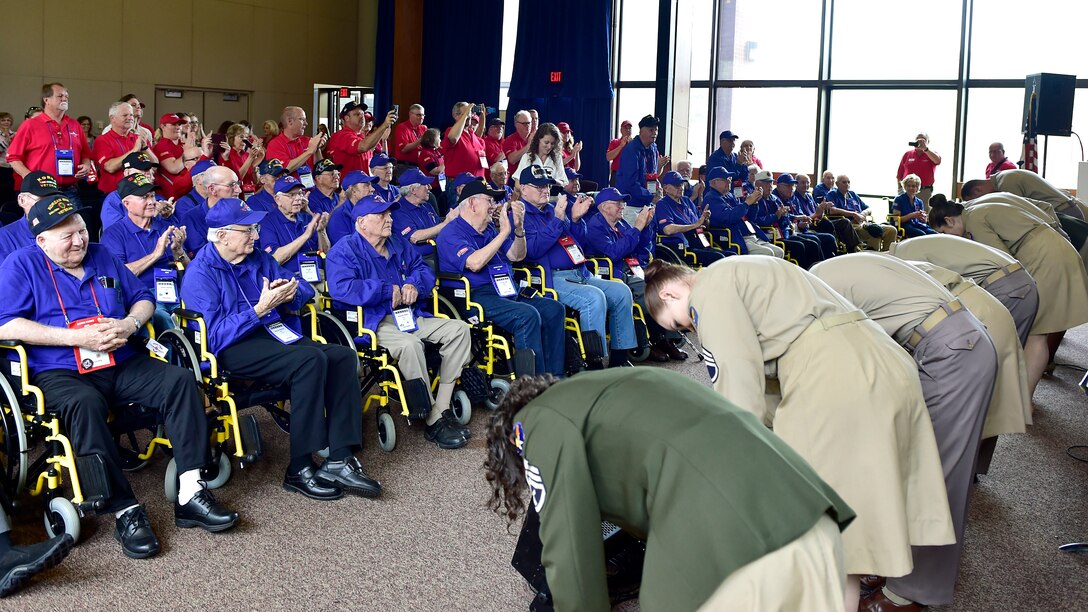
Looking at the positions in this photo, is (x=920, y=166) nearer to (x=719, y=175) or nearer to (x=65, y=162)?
(x=719, y=175)

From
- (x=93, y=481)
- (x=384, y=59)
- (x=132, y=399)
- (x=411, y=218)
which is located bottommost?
(x=93, y=481)

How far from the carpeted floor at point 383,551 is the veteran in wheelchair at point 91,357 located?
0.51 ft

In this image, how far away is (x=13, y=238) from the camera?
427cm

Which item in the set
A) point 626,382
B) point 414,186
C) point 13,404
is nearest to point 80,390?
point 13,404

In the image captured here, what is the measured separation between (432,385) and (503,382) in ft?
1.61

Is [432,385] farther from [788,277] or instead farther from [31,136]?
[31,136]

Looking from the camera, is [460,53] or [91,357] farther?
[460,53]

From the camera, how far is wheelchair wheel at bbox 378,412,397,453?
4344mm

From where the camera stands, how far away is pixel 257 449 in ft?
12.2

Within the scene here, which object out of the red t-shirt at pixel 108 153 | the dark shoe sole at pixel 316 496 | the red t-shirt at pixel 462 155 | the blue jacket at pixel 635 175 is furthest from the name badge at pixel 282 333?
the red t-shirt at pixel 462 155

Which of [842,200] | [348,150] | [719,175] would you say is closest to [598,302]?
[719,175]

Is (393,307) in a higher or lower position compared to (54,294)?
lower

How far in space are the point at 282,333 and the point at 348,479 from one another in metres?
0.67

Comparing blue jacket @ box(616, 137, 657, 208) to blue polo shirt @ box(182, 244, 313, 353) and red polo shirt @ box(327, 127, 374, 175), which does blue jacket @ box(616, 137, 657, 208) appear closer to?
red polo shirt @ box(327, 127, 374, 175)
